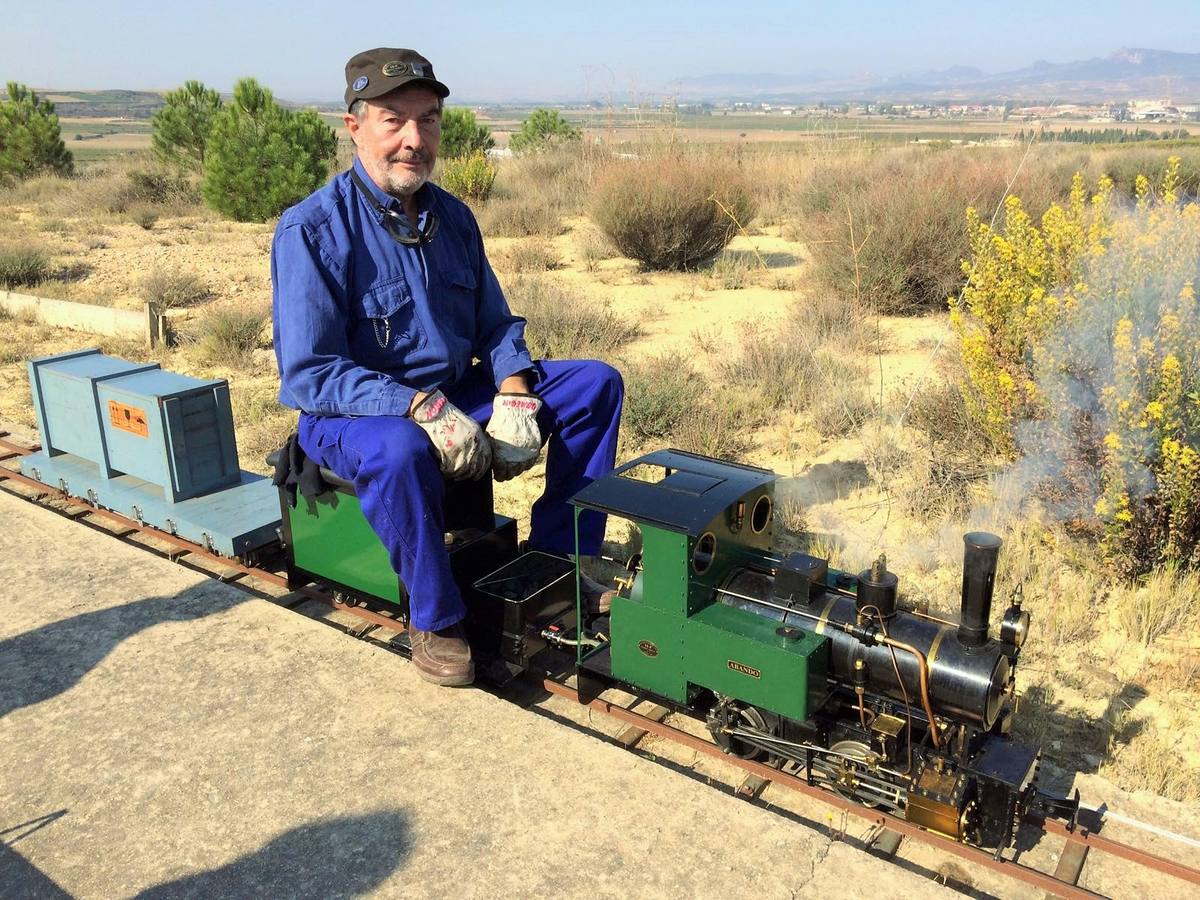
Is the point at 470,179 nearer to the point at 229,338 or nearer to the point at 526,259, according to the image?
the point at 526,259

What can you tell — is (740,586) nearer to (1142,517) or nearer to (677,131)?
(1142,517)

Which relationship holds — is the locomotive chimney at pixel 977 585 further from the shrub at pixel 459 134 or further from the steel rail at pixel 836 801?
the shrub at pixel 459 134

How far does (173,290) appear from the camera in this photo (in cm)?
1238

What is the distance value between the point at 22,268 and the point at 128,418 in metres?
10.3

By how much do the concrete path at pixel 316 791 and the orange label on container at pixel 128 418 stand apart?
115 centimetres

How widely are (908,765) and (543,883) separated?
119 centimetres

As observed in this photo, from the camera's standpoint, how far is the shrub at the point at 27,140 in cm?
2820

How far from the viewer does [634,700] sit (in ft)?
12.5

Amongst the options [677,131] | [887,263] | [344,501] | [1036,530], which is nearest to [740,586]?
[344,501]

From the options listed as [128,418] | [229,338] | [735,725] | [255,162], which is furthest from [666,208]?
[255,162]

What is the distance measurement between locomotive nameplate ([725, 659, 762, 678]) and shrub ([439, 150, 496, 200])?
16.3 meters

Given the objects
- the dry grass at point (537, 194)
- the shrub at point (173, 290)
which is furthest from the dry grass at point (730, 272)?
the shrub at point (173, 290)

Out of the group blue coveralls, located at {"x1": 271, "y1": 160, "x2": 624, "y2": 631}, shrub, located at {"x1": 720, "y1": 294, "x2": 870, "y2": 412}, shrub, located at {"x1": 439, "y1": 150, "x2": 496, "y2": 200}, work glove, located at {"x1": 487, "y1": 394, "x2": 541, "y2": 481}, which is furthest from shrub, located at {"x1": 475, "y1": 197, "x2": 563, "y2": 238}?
work glove, located at {"x1": 487, "y1": 394, "x2": 541, "y2": 481}

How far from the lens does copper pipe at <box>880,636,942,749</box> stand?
9.59 ft
